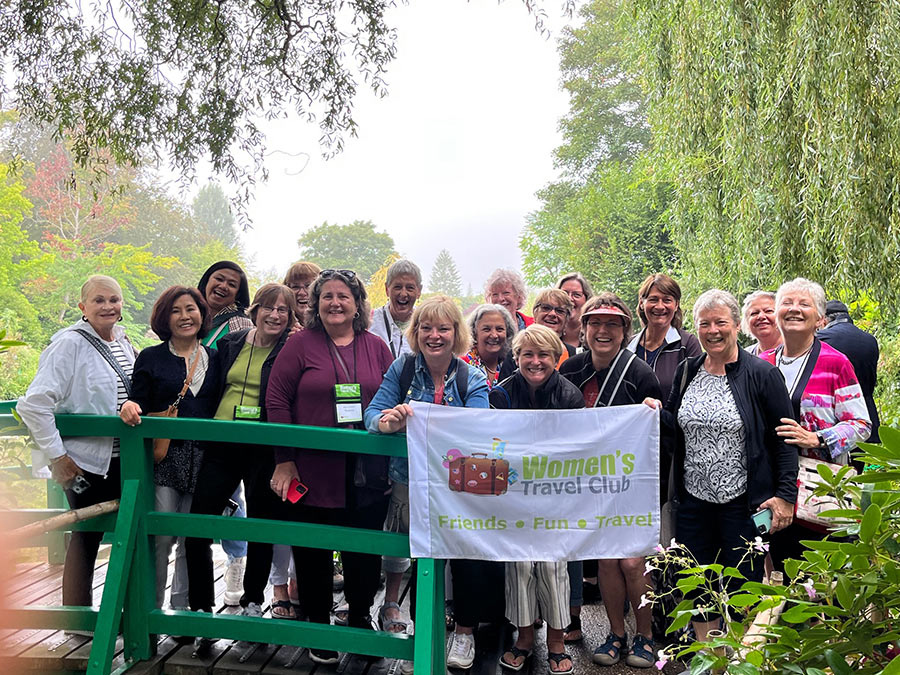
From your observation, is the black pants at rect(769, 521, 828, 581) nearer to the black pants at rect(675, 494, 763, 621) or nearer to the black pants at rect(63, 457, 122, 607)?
the black pants at rect(675, 494, 763, 621)

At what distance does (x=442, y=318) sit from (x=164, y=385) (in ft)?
4.97

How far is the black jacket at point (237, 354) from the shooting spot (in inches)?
159

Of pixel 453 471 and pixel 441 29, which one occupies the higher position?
pixel 441 29

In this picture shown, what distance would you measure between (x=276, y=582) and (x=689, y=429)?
242 centimetres

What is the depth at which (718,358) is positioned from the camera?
354 cm

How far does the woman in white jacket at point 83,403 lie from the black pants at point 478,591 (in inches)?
71.8

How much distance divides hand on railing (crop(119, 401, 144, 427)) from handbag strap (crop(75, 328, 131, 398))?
0.94 ft

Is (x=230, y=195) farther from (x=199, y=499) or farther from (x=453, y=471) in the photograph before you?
(x=453, y=471)

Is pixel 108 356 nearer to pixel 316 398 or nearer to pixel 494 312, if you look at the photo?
pixel 316 398

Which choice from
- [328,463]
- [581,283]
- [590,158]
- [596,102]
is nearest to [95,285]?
[328,463]

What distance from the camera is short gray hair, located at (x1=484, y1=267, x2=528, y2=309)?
5.16m

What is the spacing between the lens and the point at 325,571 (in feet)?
12.3

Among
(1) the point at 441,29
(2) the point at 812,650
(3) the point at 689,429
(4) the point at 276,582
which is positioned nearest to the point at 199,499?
(4) the point at 276,582

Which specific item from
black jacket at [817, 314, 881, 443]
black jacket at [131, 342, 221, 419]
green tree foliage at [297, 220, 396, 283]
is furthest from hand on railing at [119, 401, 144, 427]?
green tree foliage at [297, 220, 396, 283]
